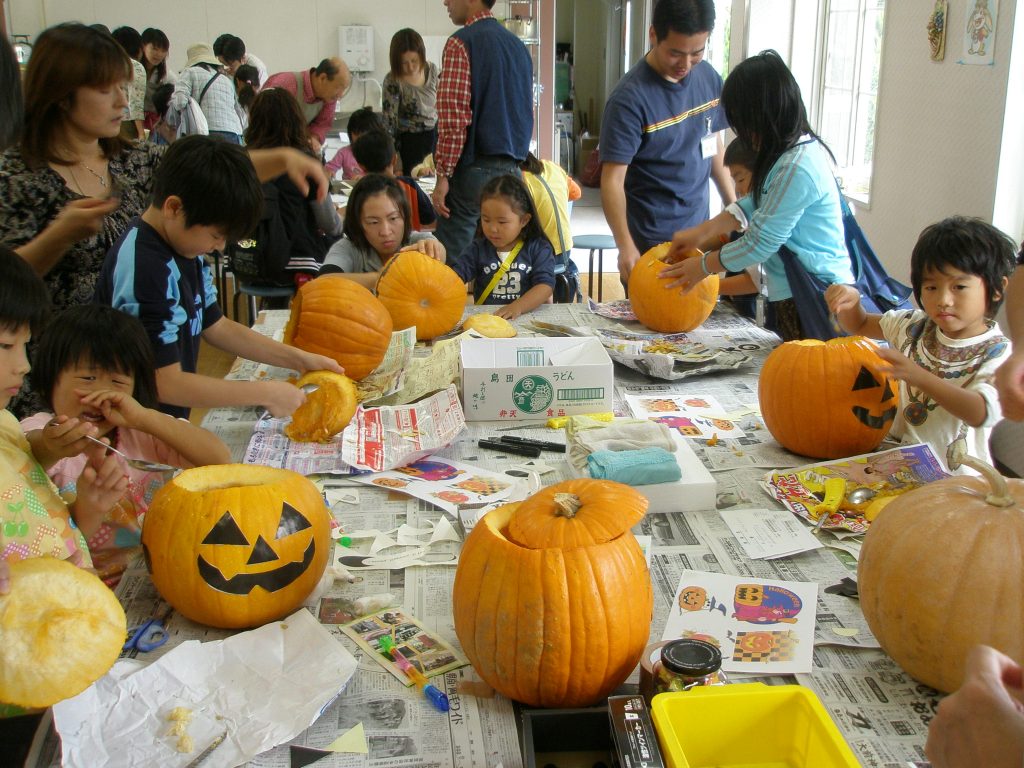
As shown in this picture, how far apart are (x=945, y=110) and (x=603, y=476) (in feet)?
8.56

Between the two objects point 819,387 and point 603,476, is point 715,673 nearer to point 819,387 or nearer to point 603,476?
point 603,476

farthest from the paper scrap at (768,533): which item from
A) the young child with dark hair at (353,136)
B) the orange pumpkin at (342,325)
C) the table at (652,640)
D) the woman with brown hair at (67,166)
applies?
the young child with dark hair at (353,136)

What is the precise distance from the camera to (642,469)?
1.43 meters

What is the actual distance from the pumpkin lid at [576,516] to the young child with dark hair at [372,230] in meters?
1.59

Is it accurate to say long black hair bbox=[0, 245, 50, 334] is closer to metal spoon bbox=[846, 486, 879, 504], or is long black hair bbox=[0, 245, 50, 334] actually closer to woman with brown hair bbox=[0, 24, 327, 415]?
woman with brown hair bbox=[0, 24, 327, 415]

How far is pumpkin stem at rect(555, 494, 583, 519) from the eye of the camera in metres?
1.08

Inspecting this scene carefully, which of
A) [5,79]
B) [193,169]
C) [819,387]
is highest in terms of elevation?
[5,79]

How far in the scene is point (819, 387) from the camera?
165 cm

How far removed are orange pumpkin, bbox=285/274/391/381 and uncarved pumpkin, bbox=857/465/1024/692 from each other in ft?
4.40

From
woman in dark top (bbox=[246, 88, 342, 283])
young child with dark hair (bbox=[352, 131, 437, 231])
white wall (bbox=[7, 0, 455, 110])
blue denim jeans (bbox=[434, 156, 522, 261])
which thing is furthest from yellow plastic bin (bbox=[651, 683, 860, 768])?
white wall (bbox=[7, 0, 455, 110])

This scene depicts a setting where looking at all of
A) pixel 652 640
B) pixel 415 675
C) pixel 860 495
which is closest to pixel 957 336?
pixel 860 495

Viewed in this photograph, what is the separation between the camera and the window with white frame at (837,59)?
435 cm

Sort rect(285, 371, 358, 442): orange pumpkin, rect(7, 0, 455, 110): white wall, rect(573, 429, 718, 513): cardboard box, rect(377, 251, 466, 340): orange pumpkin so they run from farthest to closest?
rect(7, 0, 455, 110): white wall < rect(377, 251, 466, 340): orange pumpkin < rect(285, 371, 358, 442): orange pumpkin < rect(573, 429, 718, 513): cardboard box

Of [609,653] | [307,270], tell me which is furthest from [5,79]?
[307,270]
